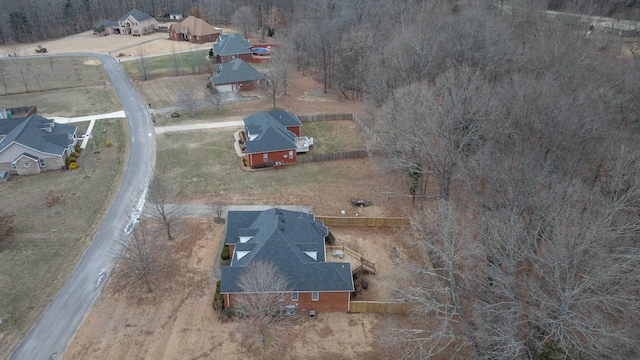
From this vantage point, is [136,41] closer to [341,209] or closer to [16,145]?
[16,145]

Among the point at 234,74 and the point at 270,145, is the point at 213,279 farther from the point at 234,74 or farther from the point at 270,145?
the point at 234,74

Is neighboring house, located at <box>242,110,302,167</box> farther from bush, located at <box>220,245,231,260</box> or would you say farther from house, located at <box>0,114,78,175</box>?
house, located at <box>0,114,78,175</box>

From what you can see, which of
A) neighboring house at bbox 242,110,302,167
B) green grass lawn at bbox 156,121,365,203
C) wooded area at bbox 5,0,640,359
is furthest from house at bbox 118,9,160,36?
neighboring house at bbox 242,110,302,167

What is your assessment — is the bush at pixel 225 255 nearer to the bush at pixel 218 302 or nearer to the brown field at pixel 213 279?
the brown field at pixel 213 279

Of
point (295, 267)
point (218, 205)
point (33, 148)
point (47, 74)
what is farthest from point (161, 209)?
point (47, 74)

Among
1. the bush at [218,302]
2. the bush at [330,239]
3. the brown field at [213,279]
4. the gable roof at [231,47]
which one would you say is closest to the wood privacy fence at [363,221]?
the brown field at [213,279]
